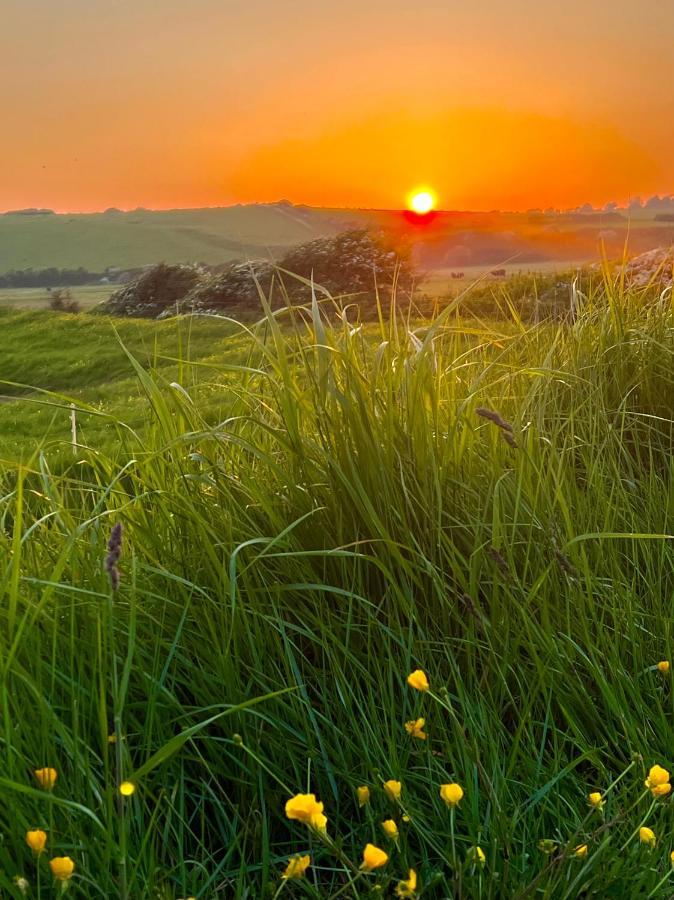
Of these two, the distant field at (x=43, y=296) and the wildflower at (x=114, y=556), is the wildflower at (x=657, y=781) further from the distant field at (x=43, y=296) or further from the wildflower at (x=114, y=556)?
the distant field at (x=43, y=296)

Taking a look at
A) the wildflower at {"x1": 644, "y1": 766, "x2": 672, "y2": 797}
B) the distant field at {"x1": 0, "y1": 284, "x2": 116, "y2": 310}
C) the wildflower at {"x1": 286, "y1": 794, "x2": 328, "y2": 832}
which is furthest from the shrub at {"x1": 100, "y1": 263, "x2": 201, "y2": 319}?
the wildflower at {"x1": 286, "y1": 794, "x2": 328, "y2": 832}

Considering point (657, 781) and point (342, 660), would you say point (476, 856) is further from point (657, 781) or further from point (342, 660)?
point (342, 660)

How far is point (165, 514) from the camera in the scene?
199 centimetres

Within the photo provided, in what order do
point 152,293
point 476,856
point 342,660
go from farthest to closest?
point 152,293, point 342,660, point 476,856

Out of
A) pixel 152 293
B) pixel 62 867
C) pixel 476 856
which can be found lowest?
pixel 476 856

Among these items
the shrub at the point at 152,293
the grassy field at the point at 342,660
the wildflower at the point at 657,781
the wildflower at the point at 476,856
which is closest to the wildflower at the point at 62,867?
the grassy field at the point at 342,660

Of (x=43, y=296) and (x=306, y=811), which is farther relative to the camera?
(x=43, y=296)

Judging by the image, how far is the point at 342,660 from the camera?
1.81 metres

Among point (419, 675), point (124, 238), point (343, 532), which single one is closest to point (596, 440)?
point (343, 532)

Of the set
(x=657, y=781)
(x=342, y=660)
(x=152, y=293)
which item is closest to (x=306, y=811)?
(x=657, y=781)

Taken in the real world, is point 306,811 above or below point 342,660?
above

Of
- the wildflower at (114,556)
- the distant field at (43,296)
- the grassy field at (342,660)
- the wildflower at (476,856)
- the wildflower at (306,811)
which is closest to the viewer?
the wildflower at (114,556)

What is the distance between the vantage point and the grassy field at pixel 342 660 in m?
1.35

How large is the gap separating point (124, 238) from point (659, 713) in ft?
176
